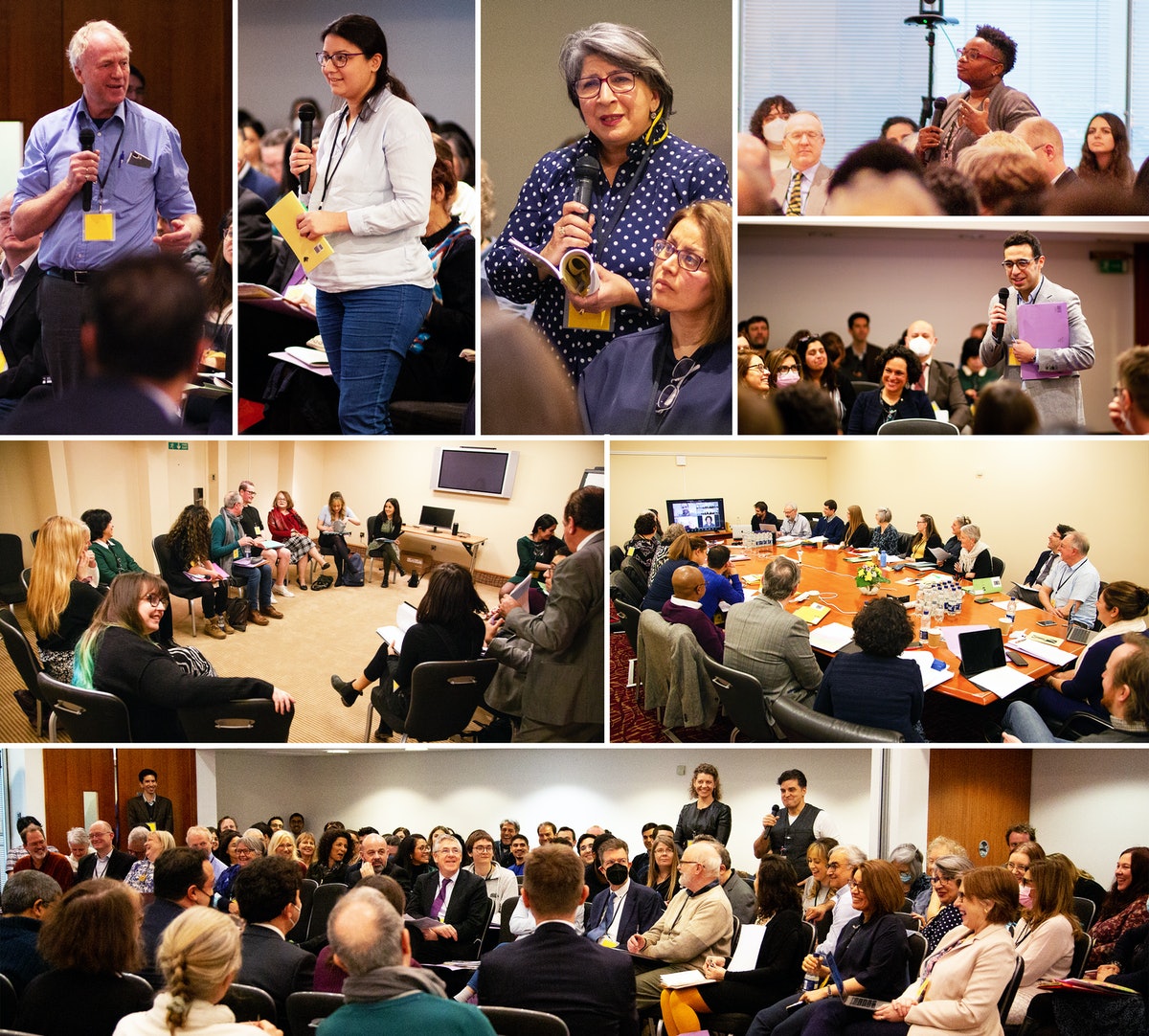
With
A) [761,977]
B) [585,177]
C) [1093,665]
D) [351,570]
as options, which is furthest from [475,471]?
[1093,665]

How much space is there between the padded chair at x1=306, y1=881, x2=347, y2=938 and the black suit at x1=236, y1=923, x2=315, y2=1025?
0.94 meters

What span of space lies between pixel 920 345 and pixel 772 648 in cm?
142

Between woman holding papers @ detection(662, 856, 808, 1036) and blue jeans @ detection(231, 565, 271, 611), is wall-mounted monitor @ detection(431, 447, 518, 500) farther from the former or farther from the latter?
woman holding papers @ detection(662, 856, 808, 1036)

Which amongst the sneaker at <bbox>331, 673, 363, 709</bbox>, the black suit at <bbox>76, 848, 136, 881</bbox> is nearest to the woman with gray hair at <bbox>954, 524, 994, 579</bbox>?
the sneaker at <bbox>331, 673, 363, 709</bbox>

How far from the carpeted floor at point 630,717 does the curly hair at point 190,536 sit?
158cm

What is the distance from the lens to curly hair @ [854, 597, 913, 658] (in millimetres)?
4336

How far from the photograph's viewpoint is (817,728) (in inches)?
171

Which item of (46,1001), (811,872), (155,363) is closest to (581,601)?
(811,872)

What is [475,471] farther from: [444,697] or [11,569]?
[11,569]

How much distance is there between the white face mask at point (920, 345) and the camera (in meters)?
4.69

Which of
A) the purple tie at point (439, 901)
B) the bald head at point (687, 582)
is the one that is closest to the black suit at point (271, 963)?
the purple tie at point (439, 901)

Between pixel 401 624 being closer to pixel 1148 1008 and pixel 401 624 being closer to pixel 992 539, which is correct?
pixel 992 539

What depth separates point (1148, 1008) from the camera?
3.67 m

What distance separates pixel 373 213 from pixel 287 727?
1.97 m
